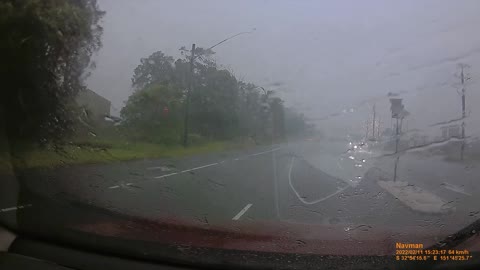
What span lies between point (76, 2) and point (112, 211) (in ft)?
14.6

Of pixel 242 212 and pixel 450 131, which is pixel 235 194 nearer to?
pixel 242 212

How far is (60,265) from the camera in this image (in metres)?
4.11

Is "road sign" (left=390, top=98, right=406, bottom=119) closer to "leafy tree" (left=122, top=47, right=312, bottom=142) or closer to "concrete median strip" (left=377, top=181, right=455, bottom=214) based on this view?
"concrete median strip" (left=377, top=181, right=455, bottom=214)

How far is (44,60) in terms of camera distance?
28.4 feet

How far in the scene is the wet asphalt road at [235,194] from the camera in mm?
5801

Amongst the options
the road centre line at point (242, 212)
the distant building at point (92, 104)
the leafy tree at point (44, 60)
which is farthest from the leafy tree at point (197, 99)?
the road centre line at point (242, 212)

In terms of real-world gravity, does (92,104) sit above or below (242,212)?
above

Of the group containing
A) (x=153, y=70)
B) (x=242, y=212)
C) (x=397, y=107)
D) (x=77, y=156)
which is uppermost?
(x=153, y=70)

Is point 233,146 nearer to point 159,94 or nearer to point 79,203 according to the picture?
point 159,94

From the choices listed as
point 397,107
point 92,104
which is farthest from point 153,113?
point 397,107

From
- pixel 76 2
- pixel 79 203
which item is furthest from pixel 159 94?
pixel 79 203

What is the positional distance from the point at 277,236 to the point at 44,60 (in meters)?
6.00

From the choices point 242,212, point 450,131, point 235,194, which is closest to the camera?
point 450,131

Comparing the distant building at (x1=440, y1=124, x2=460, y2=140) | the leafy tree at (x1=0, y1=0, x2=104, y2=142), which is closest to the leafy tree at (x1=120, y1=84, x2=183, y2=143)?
the leafy tree at (x1=0, y1=0, x2=104, y2=142)
